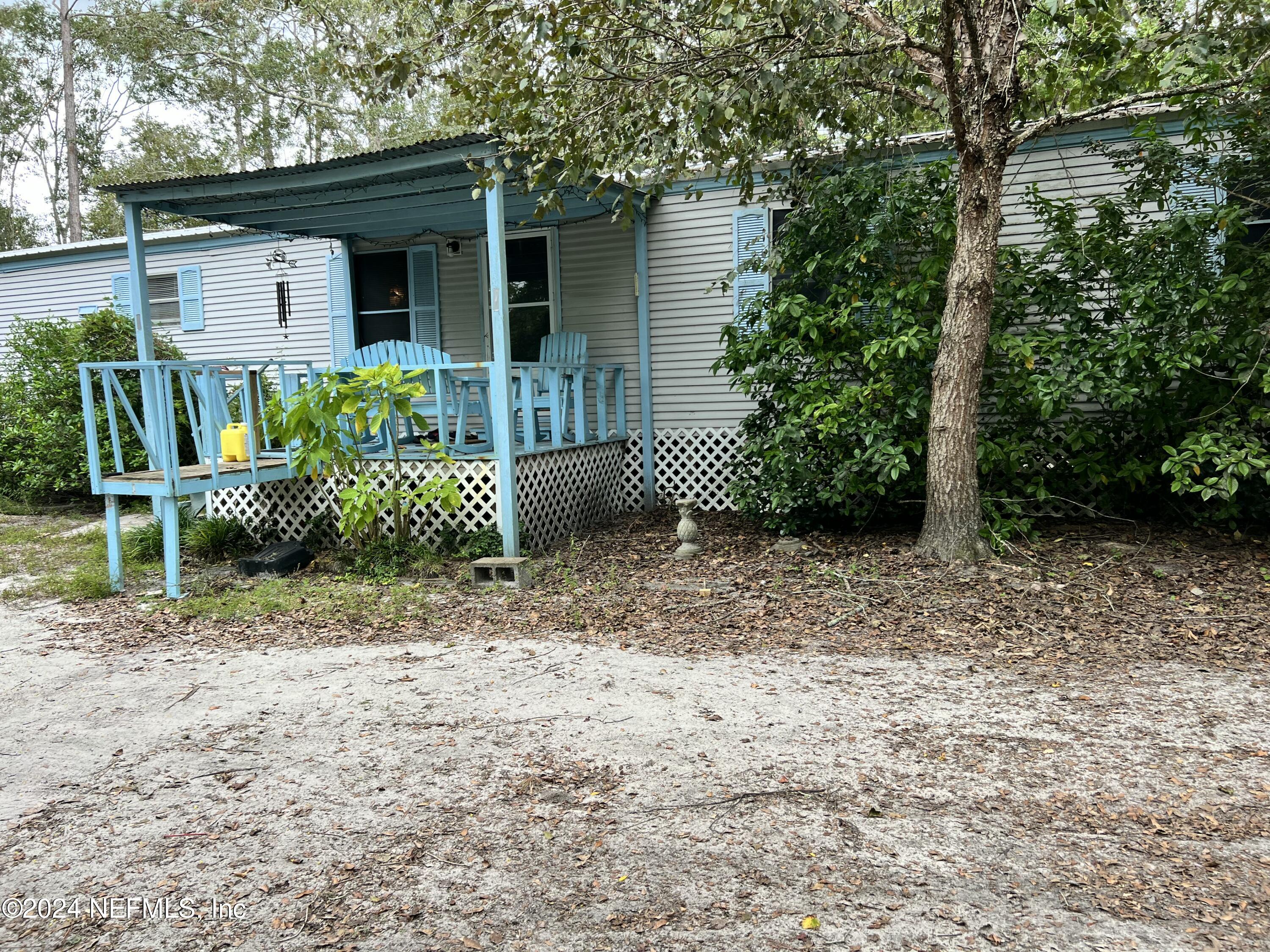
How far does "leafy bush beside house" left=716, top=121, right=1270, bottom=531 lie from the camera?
5.32 m

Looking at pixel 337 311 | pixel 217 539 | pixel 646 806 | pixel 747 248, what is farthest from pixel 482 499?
pixel 337 311

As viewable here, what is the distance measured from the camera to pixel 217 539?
21.7 ft

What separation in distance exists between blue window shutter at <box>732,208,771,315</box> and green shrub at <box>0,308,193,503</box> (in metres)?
6.03

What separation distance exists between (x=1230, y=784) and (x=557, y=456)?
16.4ft

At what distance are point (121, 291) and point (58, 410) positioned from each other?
233 cm

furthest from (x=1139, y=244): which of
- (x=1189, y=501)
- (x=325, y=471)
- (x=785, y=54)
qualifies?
(x=325, y=471)

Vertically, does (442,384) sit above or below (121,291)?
below

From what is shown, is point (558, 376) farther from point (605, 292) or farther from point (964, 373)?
point (964, 373)

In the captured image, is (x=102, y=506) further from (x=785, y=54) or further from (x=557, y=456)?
(x=785, y=54)

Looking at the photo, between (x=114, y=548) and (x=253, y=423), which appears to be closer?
(x=114, y=548)

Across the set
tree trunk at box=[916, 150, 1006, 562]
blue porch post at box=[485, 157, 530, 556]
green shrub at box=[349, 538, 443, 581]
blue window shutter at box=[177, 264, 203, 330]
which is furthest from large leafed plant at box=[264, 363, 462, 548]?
blue window shutter at box=[177, 264, 203, 330]

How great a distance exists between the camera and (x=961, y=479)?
529 centimetres

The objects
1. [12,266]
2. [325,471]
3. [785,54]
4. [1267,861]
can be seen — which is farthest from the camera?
[12,266]

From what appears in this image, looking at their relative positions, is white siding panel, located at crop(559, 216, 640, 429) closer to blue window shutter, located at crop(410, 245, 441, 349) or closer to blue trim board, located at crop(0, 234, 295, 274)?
blue window shutter, located at crop(410, 245, 441, 349)
